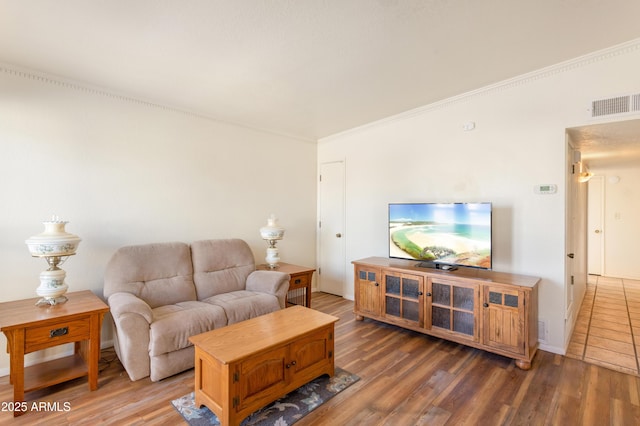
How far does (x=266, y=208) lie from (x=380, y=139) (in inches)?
73.0

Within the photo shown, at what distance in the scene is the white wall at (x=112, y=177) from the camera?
8.39 ft

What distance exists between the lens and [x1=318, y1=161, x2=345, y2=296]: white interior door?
15.3 ft

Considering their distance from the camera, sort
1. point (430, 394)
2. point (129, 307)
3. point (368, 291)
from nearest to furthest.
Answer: point (430, 394) < point (129, 307) < point (368, 291)

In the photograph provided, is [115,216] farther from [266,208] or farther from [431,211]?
[431,211]

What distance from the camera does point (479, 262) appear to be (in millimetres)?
2918

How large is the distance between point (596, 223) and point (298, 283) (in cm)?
624

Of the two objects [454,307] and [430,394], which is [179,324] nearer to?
[430,394]

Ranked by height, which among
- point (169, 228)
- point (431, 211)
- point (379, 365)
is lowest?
point (379, 365)

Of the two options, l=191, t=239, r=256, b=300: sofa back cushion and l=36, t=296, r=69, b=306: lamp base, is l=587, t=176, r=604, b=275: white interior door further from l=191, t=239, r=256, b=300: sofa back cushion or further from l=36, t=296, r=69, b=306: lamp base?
l=36, t=296, r=69, b=306: lamp base

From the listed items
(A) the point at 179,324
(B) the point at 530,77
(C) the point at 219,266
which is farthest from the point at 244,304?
(B) the point at 530,77

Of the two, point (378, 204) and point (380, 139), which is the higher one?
point (380, 139)

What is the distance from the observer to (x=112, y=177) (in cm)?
304

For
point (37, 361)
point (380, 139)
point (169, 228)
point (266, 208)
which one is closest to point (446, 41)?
point (380, 139)

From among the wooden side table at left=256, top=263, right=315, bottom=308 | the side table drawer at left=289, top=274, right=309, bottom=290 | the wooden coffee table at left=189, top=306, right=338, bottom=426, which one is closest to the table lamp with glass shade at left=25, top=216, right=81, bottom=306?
the wooden coffee table at left=189, top=306, right=338, bottom=426
